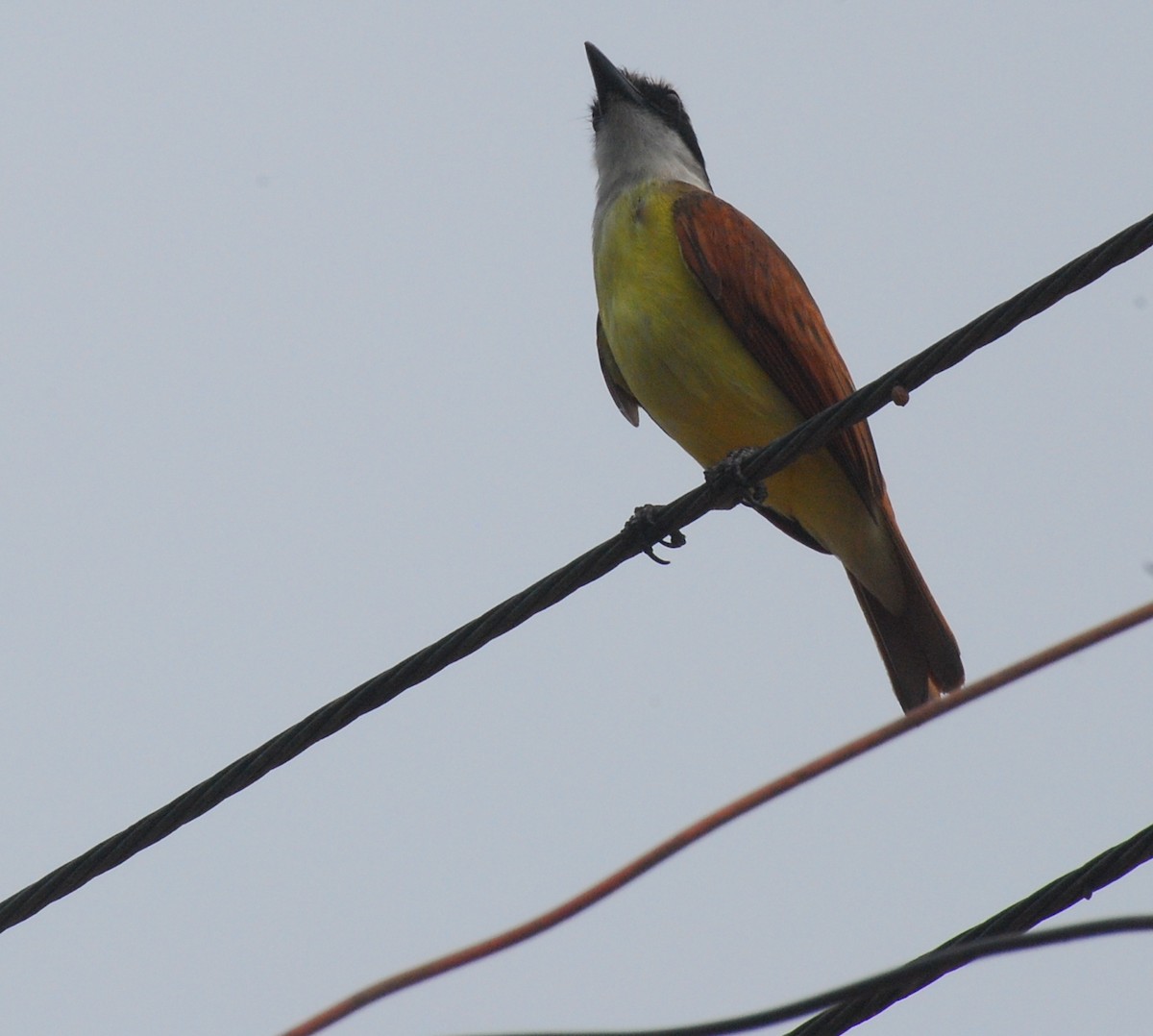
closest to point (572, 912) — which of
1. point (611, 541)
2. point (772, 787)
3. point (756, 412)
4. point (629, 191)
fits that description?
point (772, 787)

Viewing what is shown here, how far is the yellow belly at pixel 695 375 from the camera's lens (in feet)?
17.5

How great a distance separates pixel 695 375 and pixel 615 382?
91 cm

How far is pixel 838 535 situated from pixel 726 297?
100 centimetres

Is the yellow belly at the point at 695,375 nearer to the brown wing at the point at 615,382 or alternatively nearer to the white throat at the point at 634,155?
the brown wing at the point at 615,382

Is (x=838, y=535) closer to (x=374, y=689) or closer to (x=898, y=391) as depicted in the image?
(x=898, y=391)

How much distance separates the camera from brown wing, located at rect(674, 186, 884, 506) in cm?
534

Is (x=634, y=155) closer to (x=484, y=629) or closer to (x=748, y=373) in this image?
(x=748, y=373)

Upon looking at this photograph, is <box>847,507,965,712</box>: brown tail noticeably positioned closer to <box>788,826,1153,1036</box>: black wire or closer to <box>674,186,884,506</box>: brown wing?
<box>674,186,884,506</box>: brown wing

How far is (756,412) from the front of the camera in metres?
5.32

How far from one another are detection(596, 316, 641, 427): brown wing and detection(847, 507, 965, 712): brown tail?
119 centimetres

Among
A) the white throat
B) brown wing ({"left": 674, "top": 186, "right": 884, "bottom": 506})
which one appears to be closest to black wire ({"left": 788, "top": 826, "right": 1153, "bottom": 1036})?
brown wing ({"left": 674, "top": 186, "right": 884, "bottom": 506})

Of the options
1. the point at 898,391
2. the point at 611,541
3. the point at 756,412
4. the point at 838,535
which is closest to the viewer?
the point at 898,391

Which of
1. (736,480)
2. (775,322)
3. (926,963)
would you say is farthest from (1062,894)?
(775,322)

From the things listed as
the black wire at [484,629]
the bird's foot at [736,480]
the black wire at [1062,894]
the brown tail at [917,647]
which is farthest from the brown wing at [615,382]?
the black wire at [1062,894]
